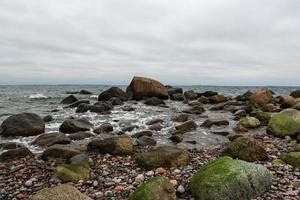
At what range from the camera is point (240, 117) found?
19.6m

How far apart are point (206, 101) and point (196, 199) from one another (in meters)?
25.3

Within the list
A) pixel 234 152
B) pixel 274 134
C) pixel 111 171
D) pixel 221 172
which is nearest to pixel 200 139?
pixel 274 134

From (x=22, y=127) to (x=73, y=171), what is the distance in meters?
7.74

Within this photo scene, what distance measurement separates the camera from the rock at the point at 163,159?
28.0 ft

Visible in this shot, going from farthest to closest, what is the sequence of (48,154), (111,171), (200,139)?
(200,139)
(48,154)
(111,171)

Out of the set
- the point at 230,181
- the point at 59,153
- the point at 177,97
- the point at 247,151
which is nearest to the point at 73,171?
the point at 59,153

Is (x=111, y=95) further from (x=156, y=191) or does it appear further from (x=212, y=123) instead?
(x=156, y=191)

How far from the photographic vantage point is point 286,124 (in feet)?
44.0

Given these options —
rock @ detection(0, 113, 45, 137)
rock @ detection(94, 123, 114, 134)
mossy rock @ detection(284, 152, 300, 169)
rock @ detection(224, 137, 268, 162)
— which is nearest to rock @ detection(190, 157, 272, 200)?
mossy rock @ detection(284, 152, 300, 169)

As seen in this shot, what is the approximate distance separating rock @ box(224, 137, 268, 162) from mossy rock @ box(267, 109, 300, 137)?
180 inches

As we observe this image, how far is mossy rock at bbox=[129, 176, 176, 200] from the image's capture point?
6152mm

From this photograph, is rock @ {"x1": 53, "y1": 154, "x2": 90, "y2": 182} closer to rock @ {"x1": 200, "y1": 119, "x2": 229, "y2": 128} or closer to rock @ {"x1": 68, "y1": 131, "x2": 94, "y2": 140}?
rock @ {"x1": 68, "y1": 131, "x2": 94, "y2": 140}

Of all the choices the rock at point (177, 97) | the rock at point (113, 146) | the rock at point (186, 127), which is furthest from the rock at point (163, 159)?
the rock at point (177, 97)

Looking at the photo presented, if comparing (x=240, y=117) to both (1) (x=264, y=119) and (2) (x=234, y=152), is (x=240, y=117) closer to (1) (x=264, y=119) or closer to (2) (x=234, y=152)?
(1) (x=264, y=119)
